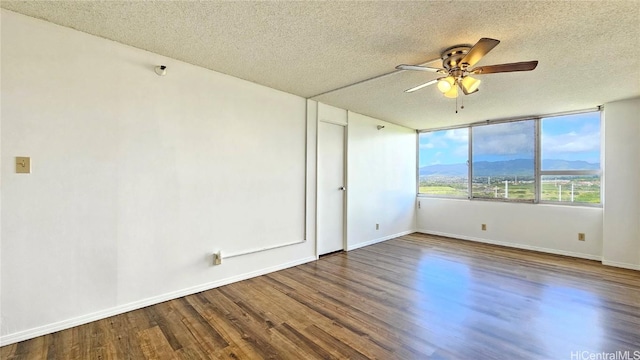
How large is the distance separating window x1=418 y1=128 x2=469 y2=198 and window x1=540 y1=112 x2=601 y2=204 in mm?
1228

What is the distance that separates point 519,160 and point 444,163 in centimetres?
130

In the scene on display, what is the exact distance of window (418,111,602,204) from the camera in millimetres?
4215

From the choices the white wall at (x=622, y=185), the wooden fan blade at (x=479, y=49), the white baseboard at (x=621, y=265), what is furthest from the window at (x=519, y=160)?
the wooden fan blade at (x=479, y=49)

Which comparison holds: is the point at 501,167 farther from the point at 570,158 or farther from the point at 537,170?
the point at 570,158

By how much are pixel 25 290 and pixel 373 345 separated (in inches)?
102

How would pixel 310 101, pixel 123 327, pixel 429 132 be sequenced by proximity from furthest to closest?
1. pixel 429 132
2. pixel 310 101
3. pixel 123 327

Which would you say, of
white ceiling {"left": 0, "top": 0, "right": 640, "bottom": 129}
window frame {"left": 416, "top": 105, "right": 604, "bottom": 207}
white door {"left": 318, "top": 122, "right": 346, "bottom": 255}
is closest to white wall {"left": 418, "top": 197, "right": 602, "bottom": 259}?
window frame {"left": 416, "top": 105, "right": 604, "bottom": 207}

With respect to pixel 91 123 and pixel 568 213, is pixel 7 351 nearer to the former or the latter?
pixel 91 123

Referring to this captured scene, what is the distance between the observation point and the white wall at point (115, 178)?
2.00 metres

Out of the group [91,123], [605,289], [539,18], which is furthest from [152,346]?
[605,289]

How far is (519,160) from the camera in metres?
4.78

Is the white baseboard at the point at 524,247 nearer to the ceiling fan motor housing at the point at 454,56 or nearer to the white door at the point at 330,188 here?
the white door at the point at 330,188

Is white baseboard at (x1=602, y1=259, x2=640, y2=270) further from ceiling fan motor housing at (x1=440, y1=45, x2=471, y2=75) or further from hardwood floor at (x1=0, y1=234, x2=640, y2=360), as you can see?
ceiling fan motor housing at (x1=440, y1=45, x2=471, y2=75)

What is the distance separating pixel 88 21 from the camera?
81.3 inches
